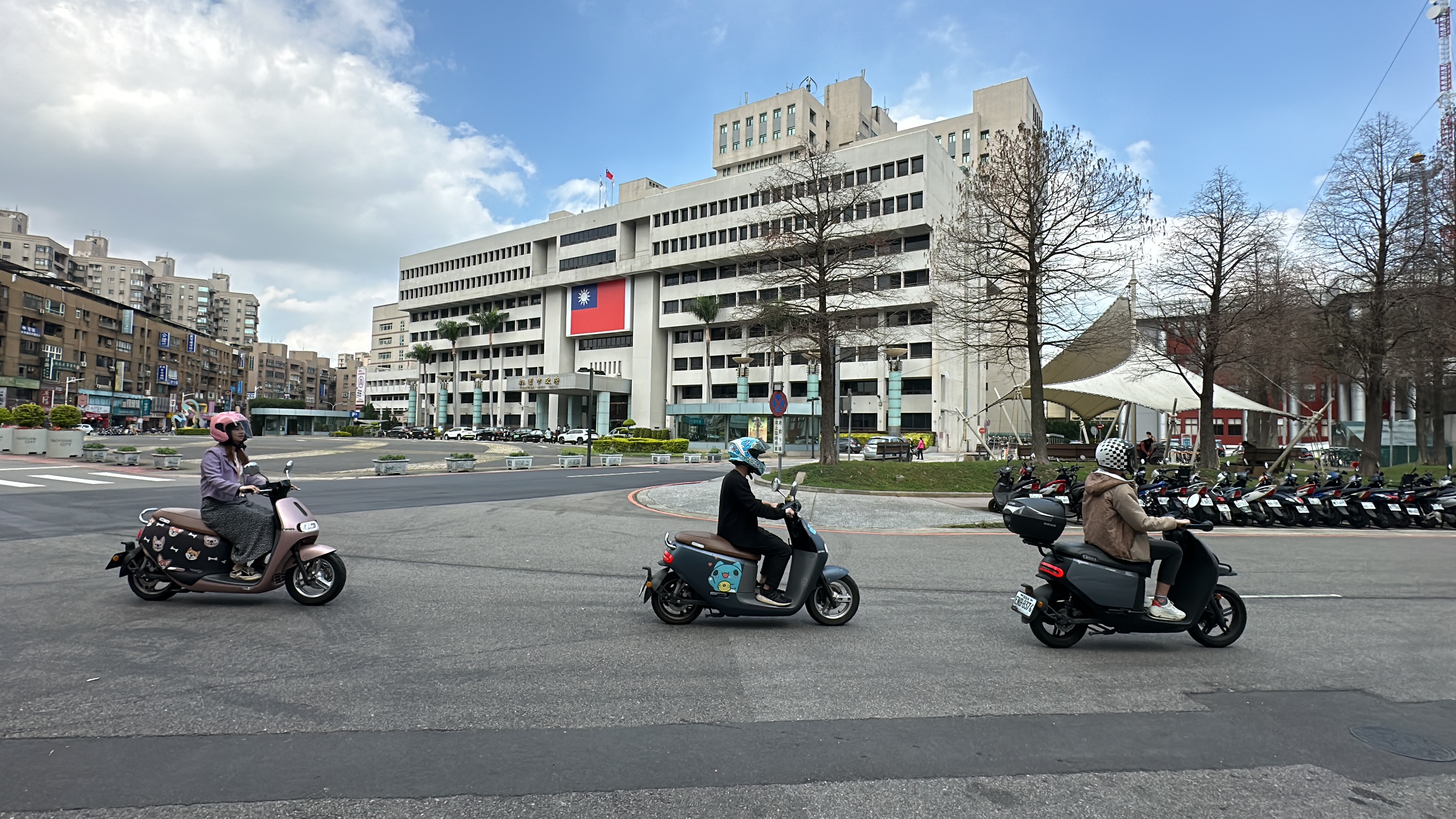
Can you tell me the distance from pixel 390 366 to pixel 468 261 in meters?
44.3

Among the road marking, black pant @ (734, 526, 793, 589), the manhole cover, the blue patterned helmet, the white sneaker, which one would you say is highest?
the blue patterned helmet

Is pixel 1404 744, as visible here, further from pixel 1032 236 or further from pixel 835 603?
pixel 1032 236

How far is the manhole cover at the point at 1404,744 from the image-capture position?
3754 mm

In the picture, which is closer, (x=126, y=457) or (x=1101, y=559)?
(x=1101, y=559)

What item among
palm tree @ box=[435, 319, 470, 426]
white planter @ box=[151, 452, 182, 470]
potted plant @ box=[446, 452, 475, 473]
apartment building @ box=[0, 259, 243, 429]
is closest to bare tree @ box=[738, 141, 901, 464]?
potted plant @ box=[446, 452, 475, 473]

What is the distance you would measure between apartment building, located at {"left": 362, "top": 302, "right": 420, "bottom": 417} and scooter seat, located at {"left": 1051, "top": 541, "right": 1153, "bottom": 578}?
113449 millimetres

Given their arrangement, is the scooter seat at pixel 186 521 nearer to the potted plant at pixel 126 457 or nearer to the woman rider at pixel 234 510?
the woman rider at pixel 234 510

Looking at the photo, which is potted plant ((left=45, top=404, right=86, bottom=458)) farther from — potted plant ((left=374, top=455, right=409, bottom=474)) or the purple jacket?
the purple jacket

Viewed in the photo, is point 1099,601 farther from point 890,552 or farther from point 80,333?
point 80,333

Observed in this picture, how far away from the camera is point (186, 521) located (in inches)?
255

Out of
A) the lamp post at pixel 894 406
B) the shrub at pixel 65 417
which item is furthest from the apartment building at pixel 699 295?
→ the shrub at pixel 65 417

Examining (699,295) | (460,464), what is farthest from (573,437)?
(460,464)

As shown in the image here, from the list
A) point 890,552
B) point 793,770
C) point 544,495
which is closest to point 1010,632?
point 793,770

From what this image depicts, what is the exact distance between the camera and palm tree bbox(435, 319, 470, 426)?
94.9 meters
